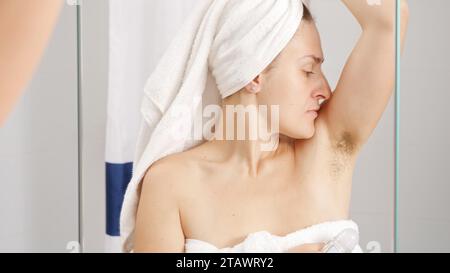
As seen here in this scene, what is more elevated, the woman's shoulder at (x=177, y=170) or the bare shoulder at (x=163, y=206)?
the woman's shoulder at (x=177, y=170)

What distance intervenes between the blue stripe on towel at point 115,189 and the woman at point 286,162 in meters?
0.04

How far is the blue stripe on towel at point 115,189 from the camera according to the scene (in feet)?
3.94

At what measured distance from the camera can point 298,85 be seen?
1168 mm

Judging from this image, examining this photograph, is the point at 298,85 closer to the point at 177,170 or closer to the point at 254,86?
the point at 254,86

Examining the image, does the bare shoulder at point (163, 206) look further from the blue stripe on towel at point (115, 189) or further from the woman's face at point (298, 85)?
the woman's face at point (298, 85)

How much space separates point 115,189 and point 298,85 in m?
0.34

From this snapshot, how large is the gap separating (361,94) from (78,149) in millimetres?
471

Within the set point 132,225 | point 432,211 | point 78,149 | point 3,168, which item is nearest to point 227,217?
point 132,225

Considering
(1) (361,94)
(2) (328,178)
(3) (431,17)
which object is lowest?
(2) (328,178)

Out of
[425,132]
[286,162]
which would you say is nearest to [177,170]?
[286,162]

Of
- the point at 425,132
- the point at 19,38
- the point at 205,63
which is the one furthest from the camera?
the point at 425,132

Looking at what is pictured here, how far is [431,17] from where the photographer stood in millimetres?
1295

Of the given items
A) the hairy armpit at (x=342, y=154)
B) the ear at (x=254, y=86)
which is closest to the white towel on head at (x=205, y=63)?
the ear at (x=254, y=86)
